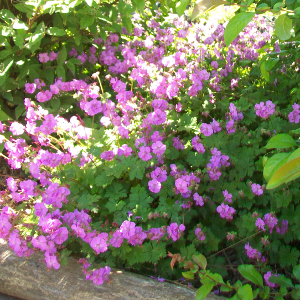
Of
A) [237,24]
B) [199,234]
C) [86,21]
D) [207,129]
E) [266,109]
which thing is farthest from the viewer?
[86,21]

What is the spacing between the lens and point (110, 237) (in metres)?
1.84

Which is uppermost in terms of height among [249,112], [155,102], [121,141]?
[155,102]

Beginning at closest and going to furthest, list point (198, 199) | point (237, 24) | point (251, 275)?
point (237, 24) → point (251, 275) → point (198, 199)

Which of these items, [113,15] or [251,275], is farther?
[113,15]

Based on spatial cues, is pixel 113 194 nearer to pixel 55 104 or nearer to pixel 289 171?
pixel 55 104

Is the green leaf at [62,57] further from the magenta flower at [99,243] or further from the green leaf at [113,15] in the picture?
the magenta flower at [99,243]

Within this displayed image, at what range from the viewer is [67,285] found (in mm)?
1870

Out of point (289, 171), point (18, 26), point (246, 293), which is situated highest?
point (289, 171)

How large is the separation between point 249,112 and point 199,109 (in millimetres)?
395

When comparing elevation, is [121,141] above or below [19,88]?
below

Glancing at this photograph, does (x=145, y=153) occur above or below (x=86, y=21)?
below

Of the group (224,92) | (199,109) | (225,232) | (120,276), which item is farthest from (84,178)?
(224,92)

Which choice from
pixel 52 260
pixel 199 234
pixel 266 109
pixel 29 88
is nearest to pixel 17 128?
pixel 29 88

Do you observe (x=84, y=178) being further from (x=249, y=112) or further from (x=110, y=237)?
(x=249, y=112)
